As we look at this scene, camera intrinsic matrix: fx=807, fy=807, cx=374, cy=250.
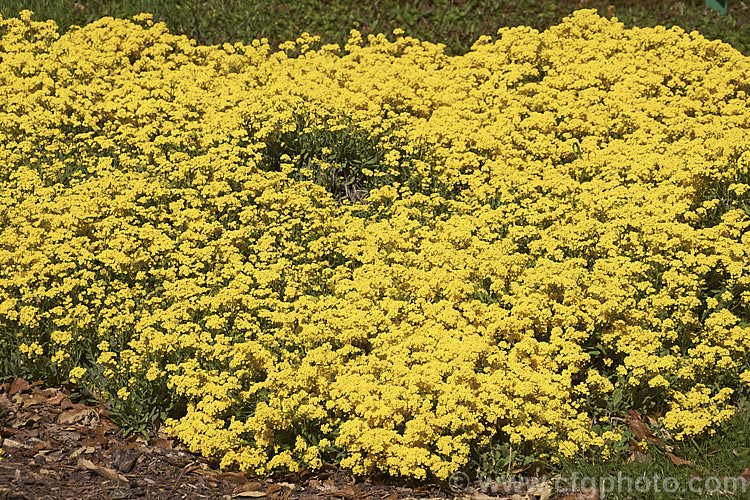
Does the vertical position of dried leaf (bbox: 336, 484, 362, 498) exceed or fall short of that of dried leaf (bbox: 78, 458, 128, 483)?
it falls short

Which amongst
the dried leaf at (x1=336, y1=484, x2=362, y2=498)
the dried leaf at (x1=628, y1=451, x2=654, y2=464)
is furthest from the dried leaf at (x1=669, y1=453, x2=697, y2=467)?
the dried leaf at (x1=336, y1=484, x2=362, y2=498)

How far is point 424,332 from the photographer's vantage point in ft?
16.9

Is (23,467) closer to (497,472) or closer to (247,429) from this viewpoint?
(247,429)

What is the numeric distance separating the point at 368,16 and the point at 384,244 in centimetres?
573

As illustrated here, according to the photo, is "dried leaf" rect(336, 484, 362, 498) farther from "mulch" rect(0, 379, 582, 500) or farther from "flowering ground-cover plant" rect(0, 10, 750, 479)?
"flowering ground-cover plant" rect(0, 10, 750, 479)

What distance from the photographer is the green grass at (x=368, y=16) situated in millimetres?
10086

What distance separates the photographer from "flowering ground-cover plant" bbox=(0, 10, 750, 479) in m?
4.77

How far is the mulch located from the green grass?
605 centimetres

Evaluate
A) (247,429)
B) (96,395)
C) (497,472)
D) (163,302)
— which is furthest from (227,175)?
(497,472)

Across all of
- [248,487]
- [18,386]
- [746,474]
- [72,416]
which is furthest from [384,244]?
[746,474]

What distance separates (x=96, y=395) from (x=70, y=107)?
3656 mm

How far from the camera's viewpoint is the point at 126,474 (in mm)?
4629

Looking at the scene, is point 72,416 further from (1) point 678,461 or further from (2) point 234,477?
(1) point 678,461

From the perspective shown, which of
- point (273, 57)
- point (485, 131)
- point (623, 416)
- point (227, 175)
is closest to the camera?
point (623, 416)
